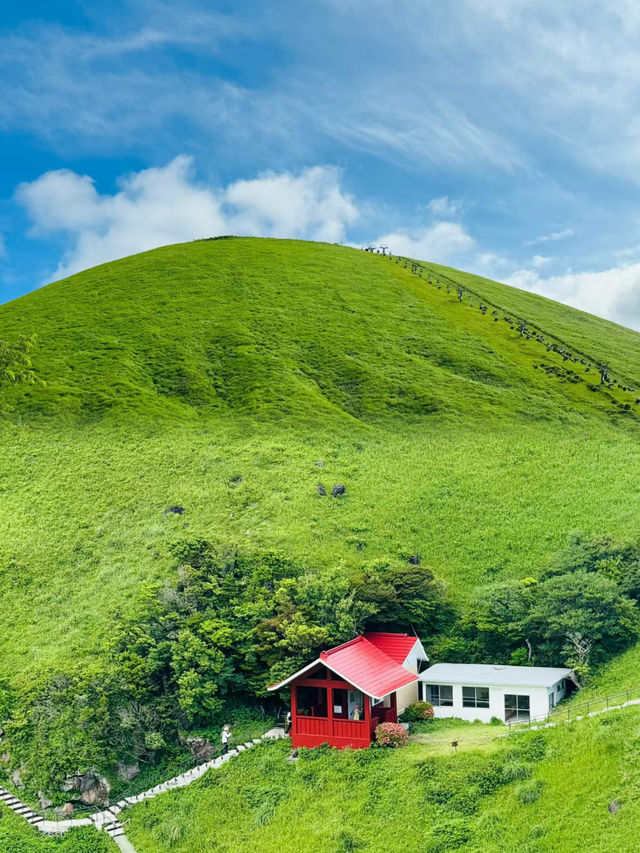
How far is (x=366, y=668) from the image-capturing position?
39.5m

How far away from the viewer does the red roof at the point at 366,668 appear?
124ft

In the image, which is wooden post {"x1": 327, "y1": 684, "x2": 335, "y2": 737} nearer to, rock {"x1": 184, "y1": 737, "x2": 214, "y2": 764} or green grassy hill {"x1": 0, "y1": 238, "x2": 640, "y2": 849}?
rock {"x1": 184, "y1": 737, "x2": 214, "y2": 764}

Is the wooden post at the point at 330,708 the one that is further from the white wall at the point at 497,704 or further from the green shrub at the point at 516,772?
the green shrub at the point at 516,772

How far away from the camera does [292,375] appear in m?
96.1

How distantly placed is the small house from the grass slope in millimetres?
12383

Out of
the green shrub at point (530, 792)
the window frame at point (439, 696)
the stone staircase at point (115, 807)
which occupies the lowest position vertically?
the stone staircase at point (115, 807)

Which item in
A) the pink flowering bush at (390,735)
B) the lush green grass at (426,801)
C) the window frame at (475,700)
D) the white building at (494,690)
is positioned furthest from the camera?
the window frame at (475,700)

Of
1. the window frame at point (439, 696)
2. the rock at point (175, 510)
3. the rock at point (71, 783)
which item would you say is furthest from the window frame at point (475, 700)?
the rock at point (175, 510)

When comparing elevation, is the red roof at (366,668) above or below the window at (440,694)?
above

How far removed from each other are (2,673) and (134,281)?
88.8m

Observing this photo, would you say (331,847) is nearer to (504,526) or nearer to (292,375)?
(504,526)

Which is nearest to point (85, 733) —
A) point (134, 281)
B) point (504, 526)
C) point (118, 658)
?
point (118, 658)

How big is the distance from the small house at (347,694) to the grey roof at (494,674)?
130 cm

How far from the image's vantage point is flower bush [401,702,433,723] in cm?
4003
